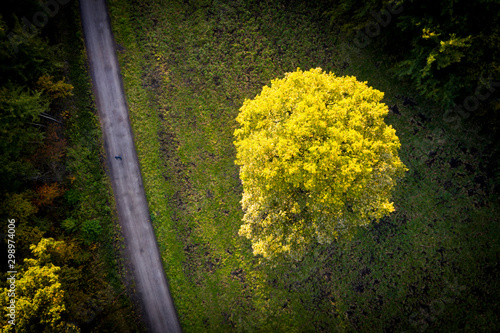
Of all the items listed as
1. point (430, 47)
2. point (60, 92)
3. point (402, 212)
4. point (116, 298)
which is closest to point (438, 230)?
point (402, 212)

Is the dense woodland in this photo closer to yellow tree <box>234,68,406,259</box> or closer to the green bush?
the green bush

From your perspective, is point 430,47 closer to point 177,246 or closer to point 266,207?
point 266,207

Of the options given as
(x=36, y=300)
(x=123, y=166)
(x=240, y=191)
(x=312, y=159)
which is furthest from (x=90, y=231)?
(x=312, y=159)

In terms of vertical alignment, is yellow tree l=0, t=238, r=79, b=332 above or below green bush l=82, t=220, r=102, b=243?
below

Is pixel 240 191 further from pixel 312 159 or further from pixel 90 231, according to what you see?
pixel 90 231

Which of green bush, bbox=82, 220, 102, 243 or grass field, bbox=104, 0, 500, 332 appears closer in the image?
grass field, bbox=104, 0, 500, 332

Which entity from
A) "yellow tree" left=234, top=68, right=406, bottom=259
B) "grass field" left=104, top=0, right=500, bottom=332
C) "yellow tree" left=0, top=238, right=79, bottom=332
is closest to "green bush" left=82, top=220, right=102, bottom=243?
"yellow tree" left=0, top=238, right=79, bottom=332

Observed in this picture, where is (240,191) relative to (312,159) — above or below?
above
